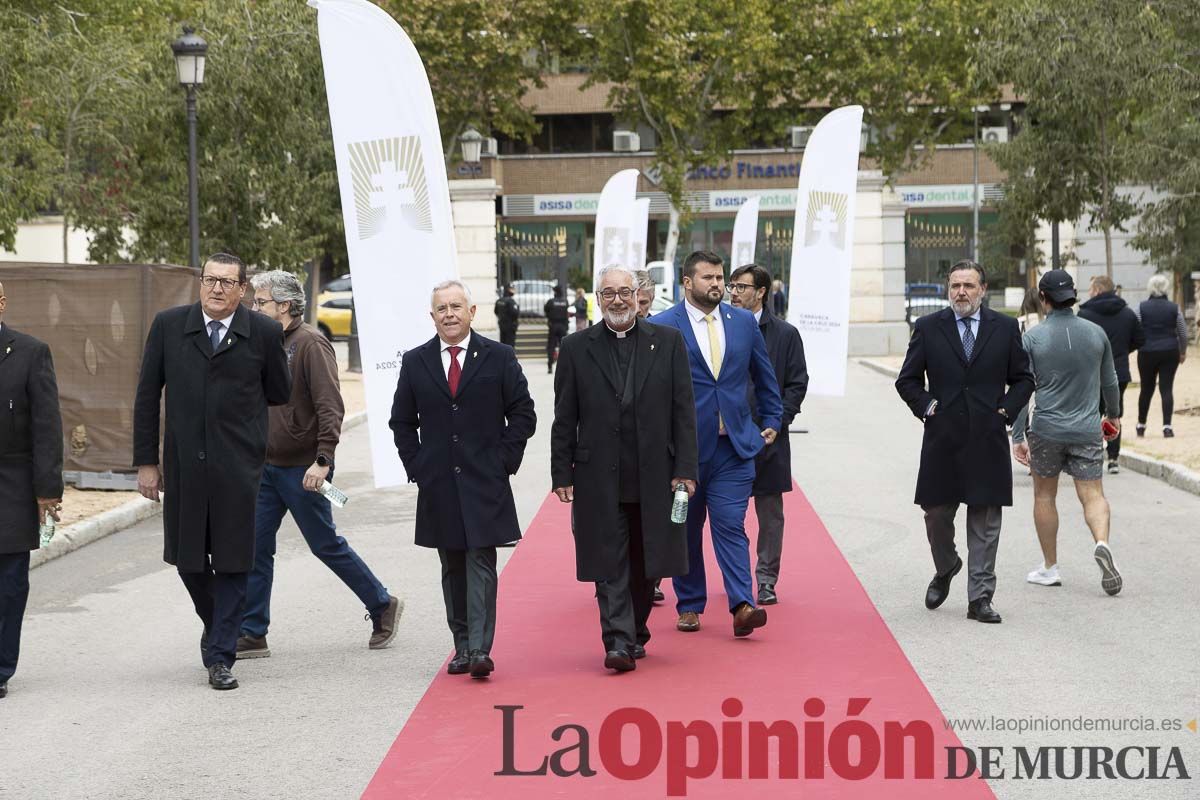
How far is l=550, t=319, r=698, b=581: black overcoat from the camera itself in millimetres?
7898

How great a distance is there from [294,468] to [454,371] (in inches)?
45.5

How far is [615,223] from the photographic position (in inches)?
1083

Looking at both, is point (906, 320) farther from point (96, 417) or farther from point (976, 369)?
point (976, 369)

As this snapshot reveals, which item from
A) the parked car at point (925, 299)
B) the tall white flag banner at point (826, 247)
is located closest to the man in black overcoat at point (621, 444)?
the tall white flag banner at point (826, 247)

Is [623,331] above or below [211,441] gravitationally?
above

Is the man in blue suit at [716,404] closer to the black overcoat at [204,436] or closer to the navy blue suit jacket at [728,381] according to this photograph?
the navy blue suit jacket at [728,381]

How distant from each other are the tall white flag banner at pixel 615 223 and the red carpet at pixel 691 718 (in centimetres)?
1818

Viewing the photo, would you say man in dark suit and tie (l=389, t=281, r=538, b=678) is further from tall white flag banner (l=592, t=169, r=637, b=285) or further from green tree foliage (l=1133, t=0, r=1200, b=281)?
tall white flag banner (l=592, t=169, r=637, b=285)

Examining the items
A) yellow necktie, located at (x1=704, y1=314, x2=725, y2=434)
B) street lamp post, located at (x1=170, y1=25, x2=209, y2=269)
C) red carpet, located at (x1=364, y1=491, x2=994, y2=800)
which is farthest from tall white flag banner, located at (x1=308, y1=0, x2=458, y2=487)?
street lamp post, located at (x1=170, y1=25, x2=209, y2=269)

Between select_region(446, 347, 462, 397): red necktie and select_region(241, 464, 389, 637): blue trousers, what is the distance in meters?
1.11

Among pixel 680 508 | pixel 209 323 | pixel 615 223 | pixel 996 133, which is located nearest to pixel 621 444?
pixel 680 508

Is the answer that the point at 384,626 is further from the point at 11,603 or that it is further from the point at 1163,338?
the point at 1163,338

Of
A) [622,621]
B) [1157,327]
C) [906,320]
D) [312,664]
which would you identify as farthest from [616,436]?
[906,320]

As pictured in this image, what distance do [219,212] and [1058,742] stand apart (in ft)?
67.6
